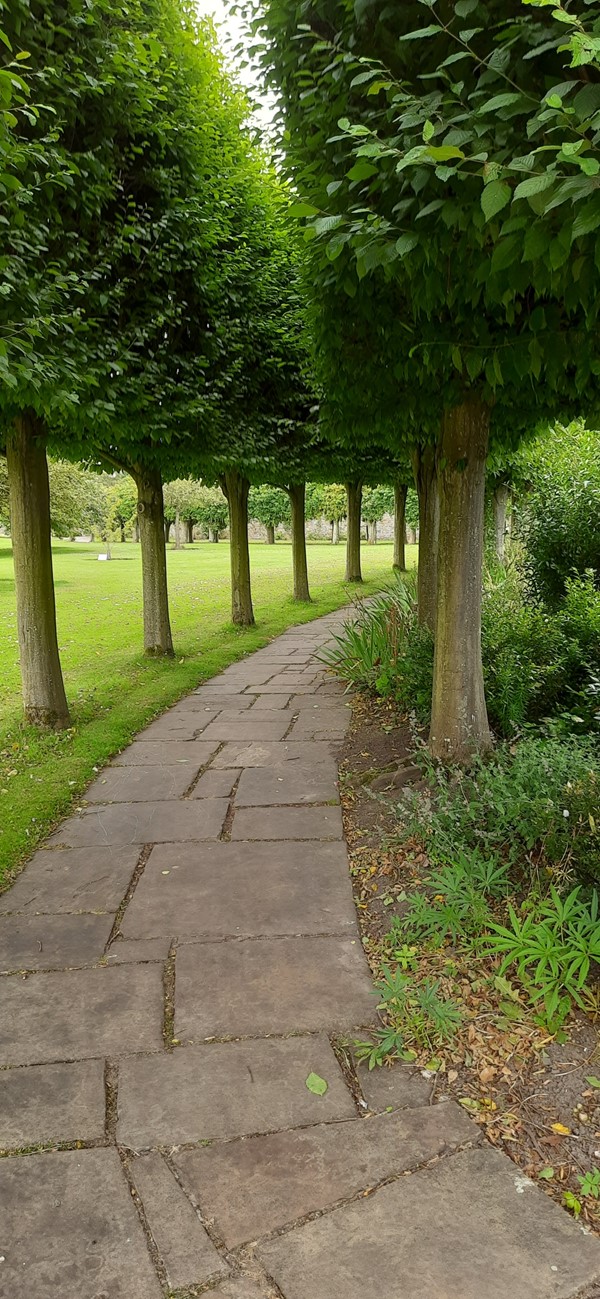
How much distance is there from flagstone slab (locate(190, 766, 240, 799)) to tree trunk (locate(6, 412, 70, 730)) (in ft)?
6.17

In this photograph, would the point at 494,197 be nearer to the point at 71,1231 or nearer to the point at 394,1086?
the point at 394,1086

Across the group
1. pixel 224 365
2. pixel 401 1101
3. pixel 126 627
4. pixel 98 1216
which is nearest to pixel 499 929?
pixel 401 1101

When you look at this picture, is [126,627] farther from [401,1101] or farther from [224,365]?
[401,1101]

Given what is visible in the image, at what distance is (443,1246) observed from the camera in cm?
178

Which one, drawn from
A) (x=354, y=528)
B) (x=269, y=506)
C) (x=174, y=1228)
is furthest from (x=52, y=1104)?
(x=269, y=506)

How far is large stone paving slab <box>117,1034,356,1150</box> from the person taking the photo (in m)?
2.15

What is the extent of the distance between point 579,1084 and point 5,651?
1025 cm

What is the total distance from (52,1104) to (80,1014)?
43 centimetres

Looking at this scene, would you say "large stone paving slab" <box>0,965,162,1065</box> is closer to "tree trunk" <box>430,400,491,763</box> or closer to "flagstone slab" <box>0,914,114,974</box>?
"flagstone slab" <box>0,914,114,974</box>

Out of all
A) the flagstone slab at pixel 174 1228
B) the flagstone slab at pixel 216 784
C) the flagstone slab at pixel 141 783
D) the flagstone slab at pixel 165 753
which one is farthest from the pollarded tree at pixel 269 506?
the flagstone slab at pixel 174 1228

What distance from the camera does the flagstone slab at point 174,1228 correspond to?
1719 mm

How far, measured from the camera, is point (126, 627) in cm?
1358

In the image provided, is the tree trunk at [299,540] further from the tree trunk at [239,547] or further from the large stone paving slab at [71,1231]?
the large stone paving slab at [71,1231]

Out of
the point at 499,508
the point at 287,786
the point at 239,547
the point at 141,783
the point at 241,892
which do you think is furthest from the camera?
the point at 499,508
